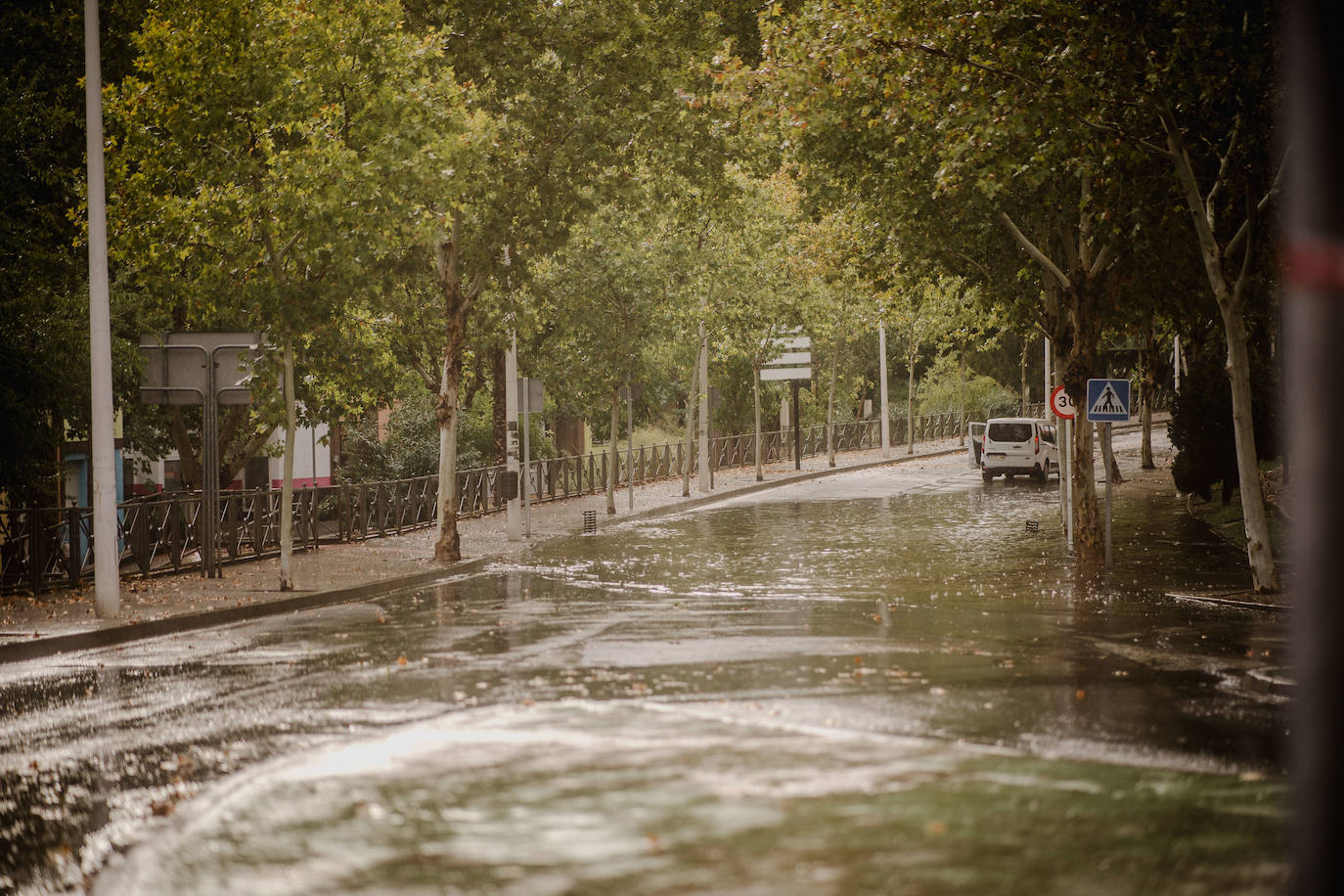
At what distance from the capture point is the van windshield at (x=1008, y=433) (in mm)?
43688

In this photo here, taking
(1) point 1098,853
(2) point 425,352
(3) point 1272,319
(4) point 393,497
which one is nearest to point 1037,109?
(1) point 1098,853

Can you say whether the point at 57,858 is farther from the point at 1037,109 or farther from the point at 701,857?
the point at 1037,109

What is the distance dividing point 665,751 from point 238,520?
56.6 ft

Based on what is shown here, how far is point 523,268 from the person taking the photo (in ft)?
86.5

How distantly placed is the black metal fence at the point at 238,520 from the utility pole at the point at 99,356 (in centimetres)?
262

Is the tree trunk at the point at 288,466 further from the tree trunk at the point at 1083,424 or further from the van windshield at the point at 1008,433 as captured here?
the van windshield at the point at 1008,433

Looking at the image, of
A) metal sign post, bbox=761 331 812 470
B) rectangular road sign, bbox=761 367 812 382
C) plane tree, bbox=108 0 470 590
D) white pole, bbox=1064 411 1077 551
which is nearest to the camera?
plane tree, bbox=108 0 470 590

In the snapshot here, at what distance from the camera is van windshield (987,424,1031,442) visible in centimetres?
4369

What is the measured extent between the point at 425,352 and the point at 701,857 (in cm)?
3226

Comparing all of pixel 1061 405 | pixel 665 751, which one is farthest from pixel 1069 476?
pixel 665 751

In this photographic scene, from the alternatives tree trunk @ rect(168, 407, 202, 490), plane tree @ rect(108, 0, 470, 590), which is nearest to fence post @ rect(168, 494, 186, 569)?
plane tree @ rect(108, 0, 470, 590)

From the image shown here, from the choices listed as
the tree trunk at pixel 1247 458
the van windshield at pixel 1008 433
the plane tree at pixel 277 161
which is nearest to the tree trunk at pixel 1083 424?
the tree trunk at pixel 1247 458

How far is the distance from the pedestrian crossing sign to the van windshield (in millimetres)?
21280

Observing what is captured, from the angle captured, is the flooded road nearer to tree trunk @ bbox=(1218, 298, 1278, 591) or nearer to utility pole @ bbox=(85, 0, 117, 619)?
tree trunk @ bbox=(1218, 298, 1278, 591)
